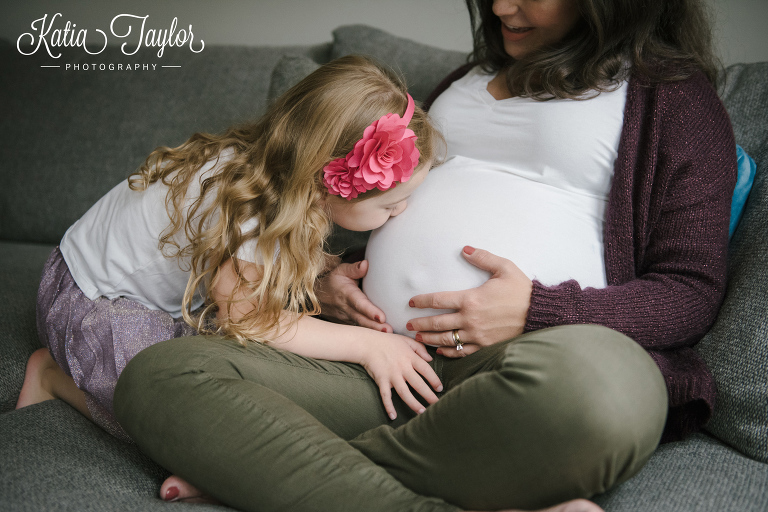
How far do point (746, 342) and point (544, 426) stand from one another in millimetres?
432

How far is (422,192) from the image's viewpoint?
1.03 m

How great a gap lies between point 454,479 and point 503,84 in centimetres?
81

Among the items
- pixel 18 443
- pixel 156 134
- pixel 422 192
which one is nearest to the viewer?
pixel 18 443

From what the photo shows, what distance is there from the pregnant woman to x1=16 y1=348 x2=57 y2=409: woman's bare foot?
1.23ft

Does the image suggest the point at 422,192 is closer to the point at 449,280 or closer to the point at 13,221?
the point at 449,280

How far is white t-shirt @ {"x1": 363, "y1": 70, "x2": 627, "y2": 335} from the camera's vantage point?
3.05ft

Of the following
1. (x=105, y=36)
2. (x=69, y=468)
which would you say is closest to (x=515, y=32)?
(x=69, y=468)

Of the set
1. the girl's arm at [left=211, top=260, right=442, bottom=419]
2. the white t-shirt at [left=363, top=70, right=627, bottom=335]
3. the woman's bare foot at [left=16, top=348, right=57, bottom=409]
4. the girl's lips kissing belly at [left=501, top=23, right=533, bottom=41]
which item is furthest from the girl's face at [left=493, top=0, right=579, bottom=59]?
the woman's bare foot at [left=16, top=348, right=57, bottom=409]

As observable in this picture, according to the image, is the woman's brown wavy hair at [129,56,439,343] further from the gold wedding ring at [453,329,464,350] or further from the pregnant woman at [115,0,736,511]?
the gold wedding ring at [453,329,464,350]

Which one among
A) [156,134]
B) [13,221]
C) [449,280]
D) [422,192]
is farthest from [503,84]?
[13,221]

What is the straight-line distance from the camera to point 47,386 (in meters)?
1.06

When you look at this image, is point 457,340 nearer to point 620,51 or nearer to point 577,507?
point 577,507

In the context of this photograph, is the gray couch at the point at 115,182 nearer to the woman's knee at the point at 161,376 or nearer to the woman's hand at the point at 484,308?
the woman's knee at the point at 161,376

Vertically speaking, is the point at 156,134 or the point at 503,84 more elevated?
the point at 503,84
